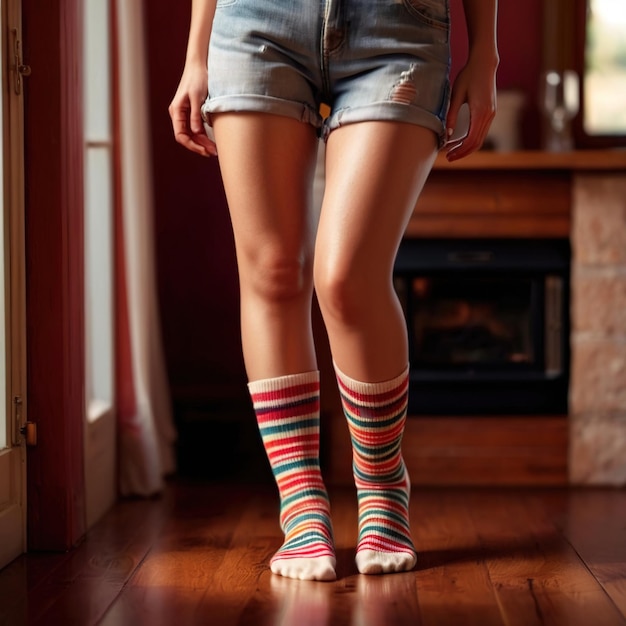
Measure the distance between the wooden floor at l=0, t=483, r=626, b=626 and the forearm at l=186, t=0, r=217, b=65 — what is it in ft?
2.64

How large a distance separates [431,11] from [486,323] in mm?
1109

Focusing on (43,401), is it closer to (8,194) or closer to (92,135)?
(8,194)

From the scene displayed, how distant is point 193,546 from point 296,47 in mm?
845

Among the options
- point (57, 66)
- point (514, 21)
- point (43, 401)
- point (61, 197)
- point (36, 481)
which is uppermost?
point (514, 21)

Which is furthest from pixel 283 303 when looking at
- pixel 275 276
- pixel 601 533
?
pixel 601 533

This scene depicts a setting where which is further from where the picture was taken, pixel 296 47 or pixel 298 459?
pixel 298 459

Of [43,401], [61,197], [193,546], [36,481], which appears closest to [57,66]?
[61,197]

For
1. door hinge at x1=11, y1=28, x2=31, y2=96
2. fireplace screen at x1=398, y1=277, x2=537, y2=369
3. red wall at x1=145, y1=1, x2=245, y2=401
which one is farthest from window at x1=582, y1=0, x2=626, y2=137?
door hinge at x1=11, y1=28, x2=31, y2=96

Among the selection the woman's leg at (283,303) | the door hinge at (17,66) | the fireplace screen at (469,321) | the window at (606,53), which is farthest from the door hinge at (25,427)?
the window at (606,53)

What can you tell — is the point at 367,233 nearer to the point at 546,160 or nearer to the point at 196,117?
the point at 196,117

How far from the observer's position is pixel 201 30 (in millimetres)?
1538

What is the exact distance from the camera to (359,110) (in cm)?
139

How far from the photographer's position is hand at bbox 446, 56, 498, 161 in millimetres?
1456

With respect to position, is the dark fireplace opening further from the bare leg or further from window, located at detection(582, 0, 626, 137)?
the bare leg
